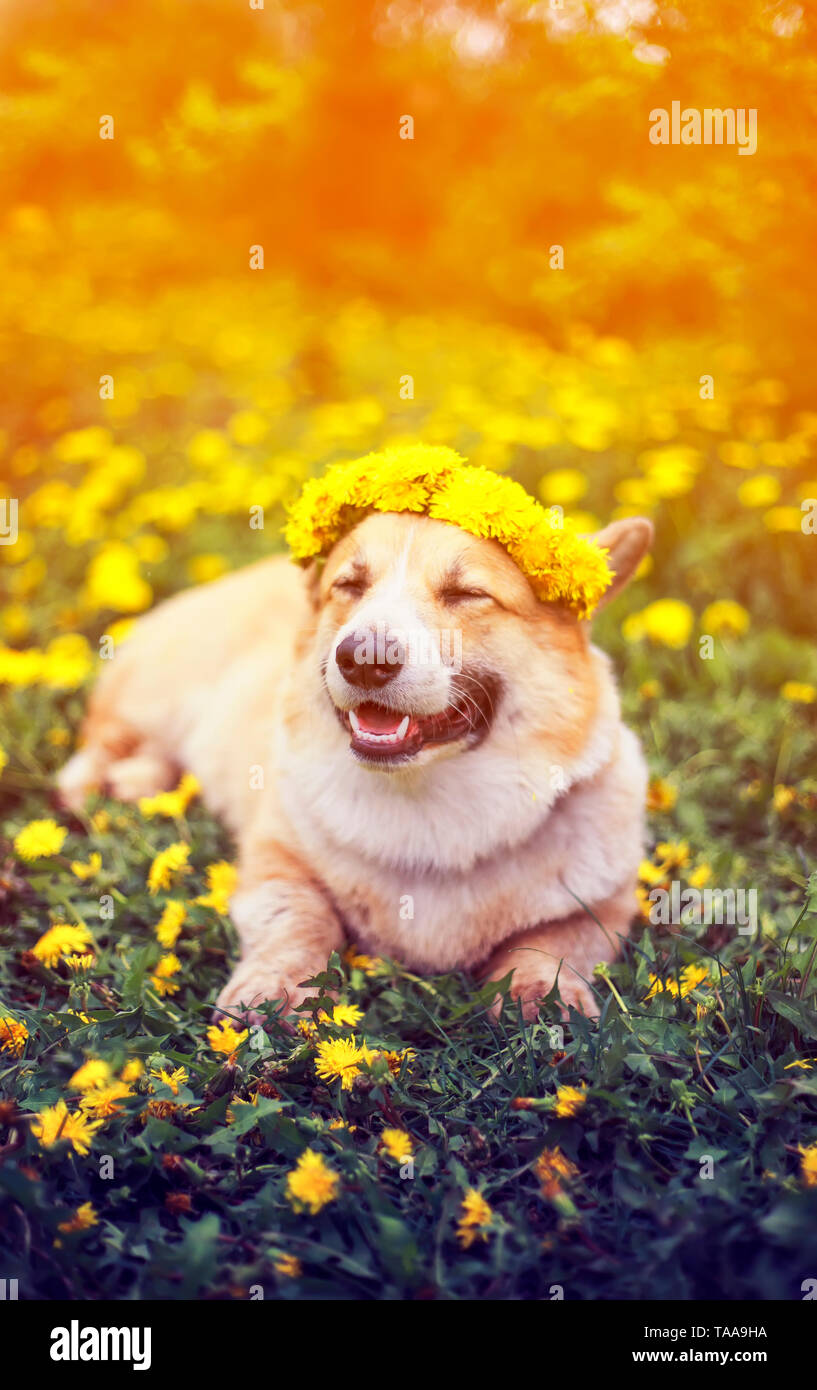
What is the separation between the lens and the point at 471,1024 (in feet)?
8.13

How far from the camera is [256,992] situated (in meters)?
2.50

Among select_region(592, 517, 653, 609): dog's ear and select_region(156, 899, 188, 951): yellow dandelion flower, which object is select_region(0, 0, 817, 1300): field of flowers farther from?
select_region(592, 517, 653, 609): dog's ear

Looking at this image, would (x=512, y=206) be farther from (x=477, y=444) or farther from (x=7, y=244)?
(x=7, y=244)

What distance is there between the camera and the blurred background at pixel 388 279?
4625 millimetres

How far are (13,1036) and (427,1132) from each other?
0.95m

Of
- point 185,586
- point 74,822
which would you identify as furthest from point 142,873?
point 185,586

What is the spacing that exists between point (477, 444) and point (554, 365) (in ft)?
4.93

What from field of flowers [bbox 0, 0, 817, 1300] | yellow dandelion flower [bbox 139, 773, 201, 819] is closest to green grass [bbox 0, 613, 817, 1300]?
field of flowers [bbox 0, 0, 817, 1300]

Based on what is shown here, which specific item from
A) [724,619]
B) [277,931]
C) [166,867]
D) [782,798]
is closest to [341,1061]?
[277,931]

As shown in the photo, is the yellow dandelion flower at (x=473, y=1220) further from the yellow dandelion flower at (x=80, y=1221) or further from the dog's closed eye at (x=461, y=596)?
the dog's closed eye at (x=461, y=596)

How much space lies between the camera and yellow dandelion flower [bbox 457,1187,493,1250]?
1.83 meters

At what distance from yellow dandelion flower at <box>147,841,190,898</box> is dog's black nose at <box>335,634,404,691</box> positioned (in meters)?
0.98

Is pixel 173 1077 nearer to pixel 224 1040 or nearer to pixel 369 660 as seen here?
pixel 224 1040

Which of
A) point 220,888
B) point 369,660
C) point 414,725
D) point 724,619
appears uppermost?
point 724,619
